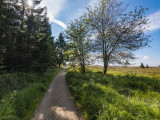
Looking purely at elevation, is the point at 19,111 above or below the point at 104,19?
below

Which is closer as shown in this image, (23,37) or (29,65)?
(23,37)

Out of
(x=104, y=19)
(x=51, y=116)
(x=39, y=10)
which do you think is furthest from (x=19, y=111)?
(x=39, y=10)

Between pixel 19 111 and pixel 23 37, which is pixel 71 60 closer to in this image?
pixel 23 37

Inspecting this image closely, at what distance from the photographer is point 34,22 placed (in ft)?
30.3

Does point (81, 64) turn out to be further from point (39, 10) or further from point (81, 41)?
point (39, 10)

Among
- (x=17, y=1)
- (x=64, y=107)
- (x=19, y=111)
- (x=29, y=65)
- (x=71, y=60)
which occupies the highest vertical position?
(x=17, y=1)

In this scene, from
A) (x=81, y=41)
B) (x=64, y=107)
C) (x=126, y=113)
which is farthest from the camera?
(x=81, y=41)

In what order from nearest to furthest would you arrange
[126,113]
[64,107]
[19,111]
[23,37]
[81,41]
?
1. [126,113]
2. [19,111]
3. [64,107]
4. [23,37]
5. [81,41]

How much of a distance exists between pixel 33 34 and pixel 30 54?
277 centimetres

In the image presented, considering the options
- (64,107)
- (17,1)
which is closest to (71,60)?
(64,107)

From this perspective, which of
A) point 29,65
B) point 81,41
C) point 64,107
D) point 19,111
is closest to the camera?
point 19,111

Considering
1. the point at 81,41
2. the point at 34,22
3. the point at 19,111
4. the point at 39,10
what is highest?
the point at 39,10

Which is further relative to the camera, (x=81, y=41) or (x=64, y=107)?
(x=81, y=41)

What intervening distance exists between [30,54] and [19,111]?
8.17m
